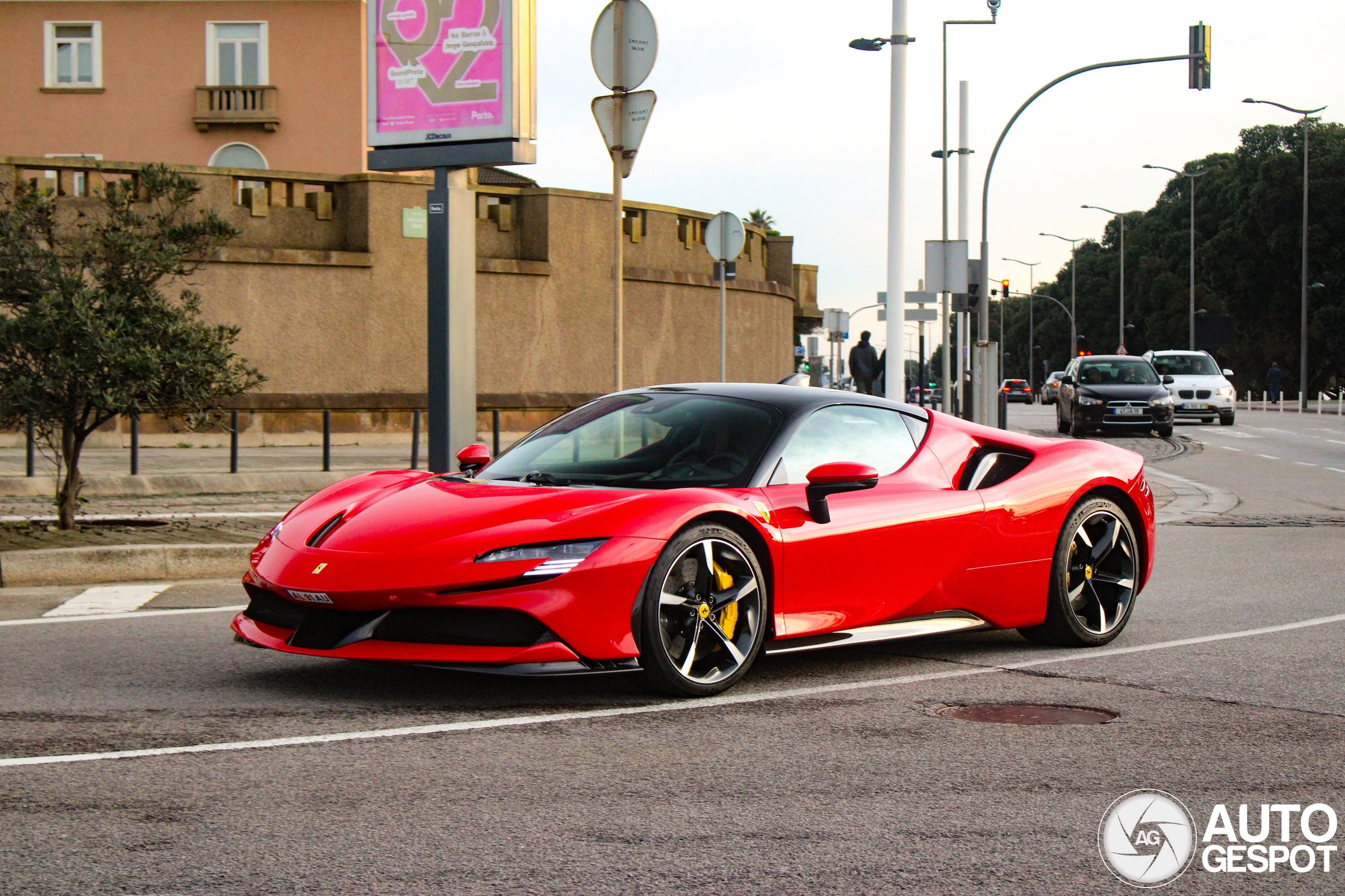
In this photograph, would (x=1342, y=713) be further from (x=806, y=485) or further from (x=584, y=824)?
(x=584, y=824)

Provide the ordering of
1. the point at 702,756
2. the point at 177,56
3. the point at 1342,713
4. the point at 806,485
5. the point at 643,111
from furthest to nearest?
the point at 177,56 → the point at 643,111 → the point at 806,485 → the point at 1342,713 → the point at 702,756

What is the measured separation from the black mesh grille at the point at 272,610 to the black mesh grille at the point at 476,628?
0.51 m

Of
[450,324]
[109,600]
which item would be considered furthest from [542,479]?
[450,324]

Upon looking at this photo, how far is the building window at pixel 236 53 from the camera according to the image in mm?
34812

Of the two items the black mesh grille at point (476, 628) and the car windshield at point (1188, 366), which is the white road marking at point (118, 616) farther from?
the car windshield at point (1188, 366)

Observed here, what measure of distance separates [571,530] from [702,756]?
1.04 meters

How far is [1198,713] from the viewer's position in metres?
5.62

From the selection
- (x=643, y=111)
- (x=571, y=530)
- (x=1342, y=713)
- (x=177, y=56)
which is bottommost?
(x=1342, y=713)

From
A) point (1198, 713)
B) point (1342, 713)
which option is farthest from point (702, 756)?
point (1342, 713)

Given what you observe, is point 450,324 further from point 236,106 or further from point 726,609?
point 236,106

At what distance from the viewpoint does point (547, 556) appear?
544 cm

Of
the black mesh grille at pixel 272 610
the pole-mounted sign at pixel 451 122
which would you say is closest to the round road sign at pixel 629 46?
the pole-mounted sign at pixel 451 122

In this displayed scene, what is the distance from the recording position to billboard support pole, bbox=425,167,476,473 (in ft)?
37.2

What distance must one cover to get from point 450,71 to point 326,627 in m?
7.11
